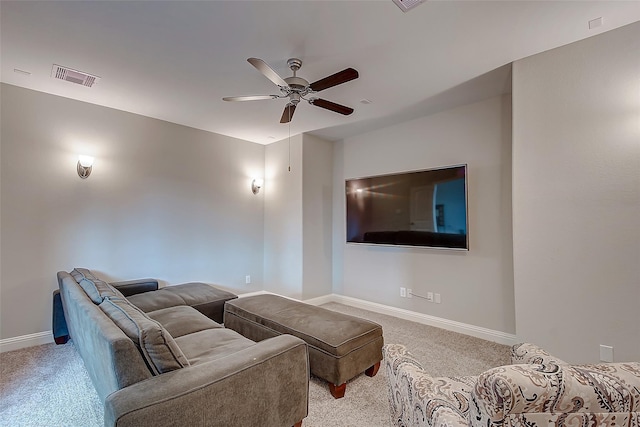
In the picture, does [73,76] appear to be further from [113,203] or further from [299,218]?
[299,218]

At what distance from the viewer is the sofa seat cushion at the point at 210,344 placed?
1.82 metres

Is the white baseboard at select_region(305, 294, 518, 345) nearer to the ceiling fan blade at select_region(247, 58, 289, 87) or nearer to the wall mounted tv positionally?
the wall mounted tv

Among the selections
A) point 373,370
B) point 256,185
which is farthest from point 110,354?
point 256,185

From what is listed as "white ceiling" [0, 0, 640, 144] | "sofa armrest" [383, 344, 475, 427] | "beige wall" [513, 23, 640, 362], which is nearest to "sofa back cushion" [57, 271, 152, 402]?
"sofa armrest" [383, 344, 475, 427]

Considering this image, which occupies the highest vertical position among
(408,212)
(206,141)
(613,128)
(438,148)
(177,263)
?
(206,141)

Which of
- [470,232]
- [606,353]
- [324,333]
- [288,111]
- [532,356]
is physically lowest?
[606,353]

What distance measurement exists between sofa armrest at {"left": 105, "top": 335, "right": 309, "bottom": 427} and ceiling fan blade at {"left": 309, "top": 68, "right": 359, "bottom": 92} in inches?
75.8

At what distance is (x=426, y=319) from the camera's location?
3775 mm

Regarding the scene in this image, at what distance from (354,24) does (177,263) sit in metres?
3.73

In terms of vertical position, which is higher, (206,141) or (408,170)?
(206,141)

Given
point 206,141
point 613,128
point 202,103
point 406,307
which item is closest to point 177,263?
point 206,141

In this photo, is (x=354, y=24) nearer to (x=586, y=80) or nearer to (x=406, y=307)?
(x=586, y=80)

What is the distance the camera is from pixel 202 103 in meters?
3.46

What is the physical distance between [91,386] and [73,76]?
2833mm
